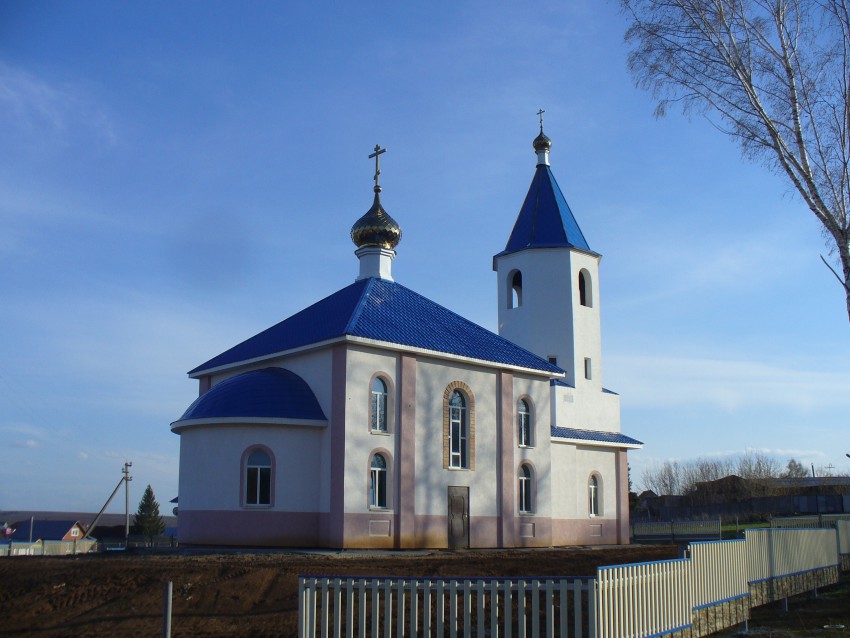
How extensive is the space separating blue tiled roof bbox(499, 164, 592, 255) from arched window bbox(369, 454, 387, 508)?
11.1 metres

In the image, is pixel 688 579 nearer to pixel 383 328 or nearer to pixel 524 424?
pixel 383 328

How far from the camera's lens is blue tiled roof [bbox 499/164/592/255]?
93.2 feet

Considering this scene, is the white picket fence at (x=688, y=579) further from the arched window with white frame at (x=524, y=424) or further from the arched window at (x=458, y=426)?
the arched window with white frame at (x=524, y=424)

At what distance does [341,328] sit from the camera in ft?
65.4

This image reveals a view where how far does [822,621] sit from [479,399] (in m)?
11.7

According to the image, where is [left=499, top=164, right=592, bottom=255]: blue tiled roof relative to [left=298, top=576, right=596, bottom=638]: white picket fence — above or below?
above

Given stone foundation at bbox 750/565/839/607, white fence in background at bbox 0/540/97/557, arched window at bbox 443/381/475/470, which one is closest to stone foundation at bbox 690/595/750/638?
stone foundation at bbox 750/565/839/607

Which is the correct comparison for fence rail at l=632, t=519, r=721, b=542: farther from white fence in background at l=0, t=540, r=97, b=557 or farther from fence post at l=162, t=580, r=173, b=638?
fence post at l=162, t=580, r=173, b=638

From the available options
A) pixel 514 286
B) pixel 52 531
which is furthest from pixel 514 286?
pixel 52 531

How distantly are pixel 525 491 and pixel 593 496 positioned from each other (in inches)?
173

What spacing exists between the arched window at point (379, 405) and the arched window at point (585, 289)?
10.7m

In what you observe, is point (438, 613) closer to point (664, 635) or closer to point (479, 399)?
point (664, 635)

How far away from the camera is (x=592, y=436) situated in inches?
1054

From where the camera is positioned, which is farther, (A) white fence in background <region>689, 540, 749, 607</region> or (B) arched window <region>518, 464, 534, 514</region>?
(B) arched window <region>518, 464, 534, 514</region>
